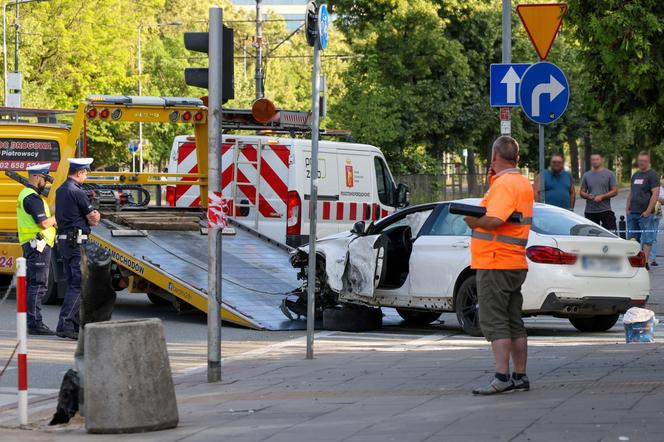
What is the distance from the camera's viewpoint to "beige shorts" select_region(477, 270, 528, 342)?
28.9 ft

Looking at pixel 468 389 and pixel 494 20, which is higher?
pixel 494 20

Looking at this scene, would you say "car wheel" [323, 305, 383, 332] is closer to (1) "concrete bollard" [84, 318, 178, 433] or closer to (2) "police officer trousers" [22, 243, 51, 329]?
(2) "police officer trousers" [22, 243, 51, 329]

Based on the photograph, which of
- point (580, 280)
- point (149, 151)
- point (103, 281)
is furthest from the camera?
point (149, 151)

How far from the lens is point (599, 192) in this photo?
19.5m

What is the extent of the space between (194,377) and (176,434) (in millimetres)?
2878

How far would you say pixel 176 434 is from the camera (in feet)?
25.6

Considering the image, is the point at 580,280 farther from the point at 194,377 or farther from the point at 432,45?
the point at 432,45

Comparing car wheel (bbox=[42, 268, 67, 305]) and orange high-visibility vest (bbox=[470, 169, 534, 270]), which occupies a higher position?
orange high-visibility vest (bbox=[470, 169, 534, 270])

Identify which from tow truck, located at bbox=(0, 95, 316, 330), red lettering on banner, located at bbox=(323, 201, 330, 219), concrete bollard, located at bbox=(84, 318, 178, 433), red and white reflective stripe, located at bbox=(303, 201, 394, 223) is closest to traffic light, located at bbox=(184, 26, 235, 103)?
concrete bollard, located at bbox=(84, 318, 178, 433)

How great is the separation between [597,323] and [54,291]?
7265mm

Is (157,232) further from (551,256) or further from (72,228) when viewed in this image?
(551,256)

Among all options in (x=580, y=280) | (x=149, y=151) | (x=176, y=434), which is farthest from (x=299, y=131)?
(x=149, y=151)

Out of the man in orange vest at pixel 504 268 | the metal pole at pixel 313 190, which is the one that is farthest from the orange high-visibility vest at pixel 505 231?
the metal pole at pixel 313 190

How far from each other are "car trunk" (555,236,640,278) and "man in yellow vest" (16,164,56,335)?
5502 millimetres
